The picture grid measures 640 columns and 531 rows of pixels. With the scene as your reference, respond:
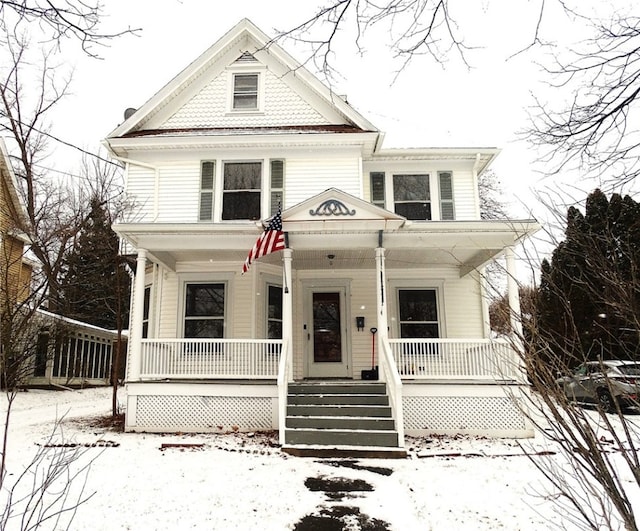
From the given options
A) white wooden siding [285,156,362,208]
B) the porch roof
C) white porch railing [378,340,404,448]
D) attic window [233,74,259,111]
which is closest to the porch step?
white porch railing [378,340,404,448]

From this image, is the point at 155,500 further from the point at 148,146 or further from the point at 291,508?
the point at 148,146

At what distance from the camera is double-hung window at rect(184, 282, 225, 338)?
440 inches

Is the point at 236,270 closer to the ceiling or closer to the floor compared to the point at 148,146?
closer to the floor

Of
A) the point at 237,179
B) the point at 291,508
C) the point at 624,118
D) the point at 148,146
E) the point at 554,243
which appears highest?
the point at 148,146

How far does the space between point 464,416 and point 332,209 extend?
4516 millimetres

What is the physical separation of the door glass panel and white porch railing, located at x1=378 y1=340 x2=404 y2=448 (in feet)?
6.92

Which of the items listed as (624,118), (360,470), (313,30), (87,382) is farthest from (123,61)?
(87,382)

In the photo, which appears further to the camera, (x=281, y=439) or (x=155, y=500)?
(x=281, y=439)

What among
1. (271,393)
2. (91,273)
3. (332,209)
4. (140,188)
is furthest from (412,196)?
(91,273)

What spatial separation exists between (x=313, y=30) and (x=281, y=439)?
20.1 ft

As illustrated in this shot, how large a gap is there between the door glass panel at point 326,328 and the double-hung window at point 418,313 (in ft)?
5.01

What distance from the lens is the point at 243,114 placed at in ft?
40.9

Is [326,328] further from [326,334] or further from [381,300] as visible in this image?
[381,300]

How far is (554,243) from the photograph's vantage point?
256 cm
